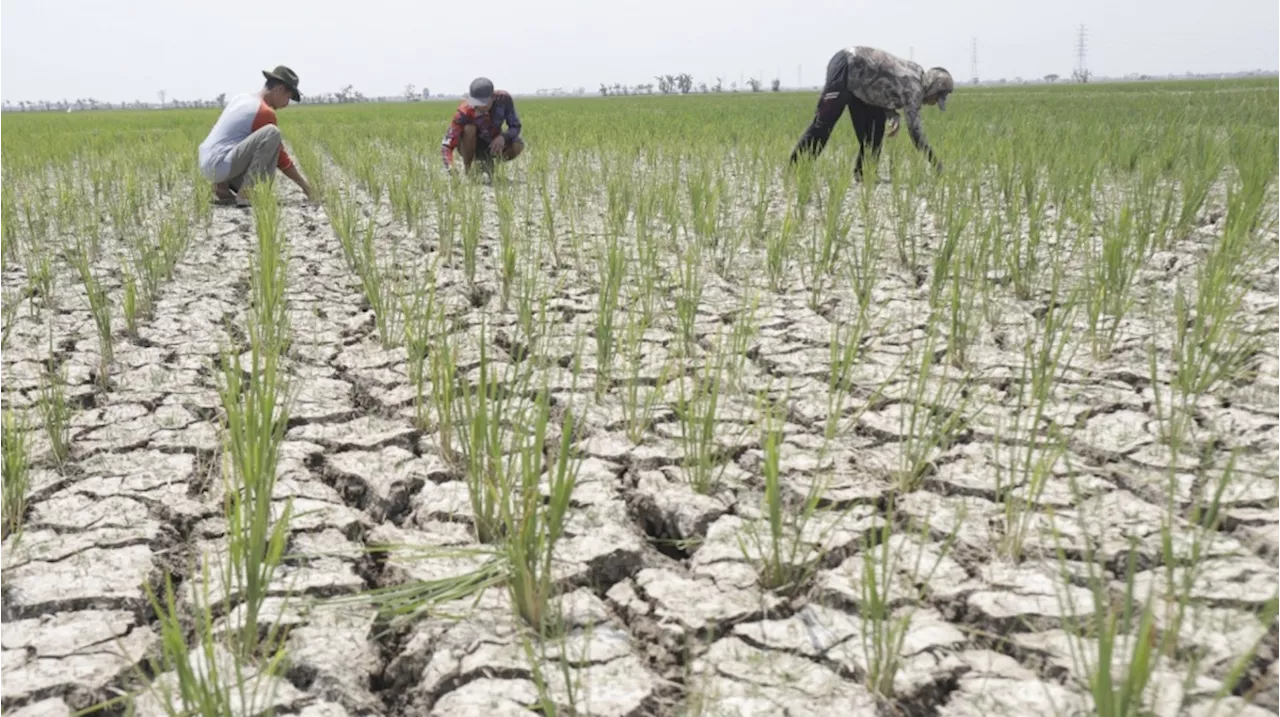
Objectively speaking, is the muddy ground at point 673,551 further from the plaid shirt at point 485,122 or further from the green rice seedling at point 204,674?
the plaid shirt at point 485,122

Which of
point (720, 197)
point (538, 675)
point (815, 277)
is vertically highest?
point (720, 197)

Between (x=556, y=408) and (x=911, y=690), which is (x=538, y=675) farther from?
(x=556, y=408)

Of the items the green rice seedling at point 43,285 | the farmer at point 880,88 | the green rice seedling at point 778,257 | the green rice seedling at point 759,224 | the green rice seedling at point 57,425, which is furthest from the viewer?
the farmer at point 880,88

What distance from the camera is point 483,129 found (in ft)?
17.9

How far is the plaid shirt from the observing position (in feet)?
17.4

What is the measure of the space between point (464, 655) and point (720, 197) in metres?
3.02

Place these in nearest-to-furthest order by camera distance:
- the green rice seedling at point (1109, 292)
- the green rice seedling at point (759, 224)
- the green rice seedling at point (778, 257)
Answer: the green rice seedling at point (1109, 292) → the green rice seedling at point (778, 257) → the green rice seedling at point (759, 224)

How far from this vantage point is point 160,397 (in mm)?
2037

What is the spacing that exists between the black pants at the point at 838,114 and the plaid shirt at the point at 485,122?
5.33 feet

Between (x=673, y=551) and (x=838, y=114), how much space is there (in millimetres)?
3873

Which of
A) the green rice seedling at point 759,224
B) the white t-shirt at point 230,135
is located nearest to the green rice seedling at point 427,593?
the green rice seedling at point 759,224

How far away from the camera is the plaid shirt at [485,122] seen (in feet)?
17.4

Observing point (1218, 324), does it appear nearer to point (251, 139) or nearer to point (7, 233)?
point (7, 233)

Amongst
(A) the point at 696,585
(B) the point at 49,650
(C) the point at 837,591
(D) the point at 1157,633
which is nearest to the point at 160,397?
(B) the point at 49,650
